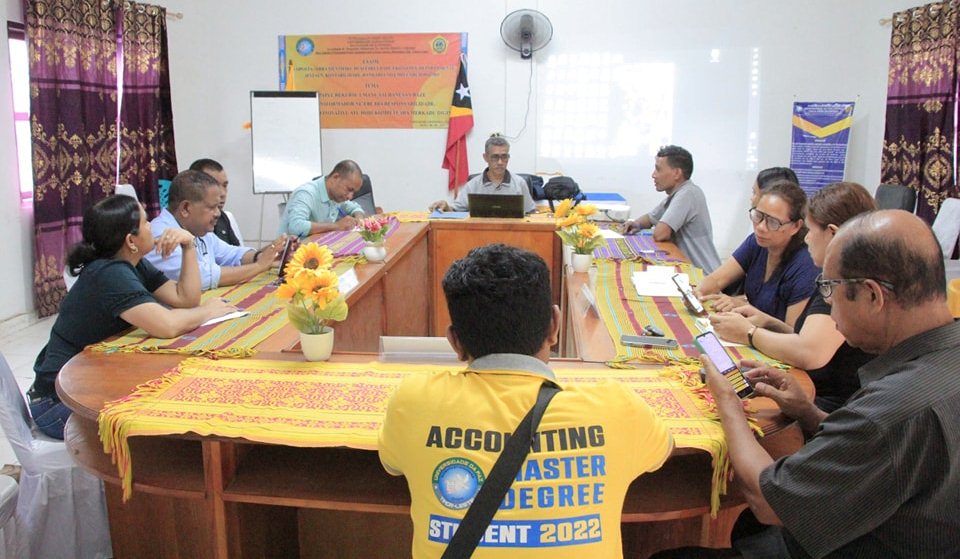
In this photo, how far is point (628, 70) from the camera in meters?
5.74

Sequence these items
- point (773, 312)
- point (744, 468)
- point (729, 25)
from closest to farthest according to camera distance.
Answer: point (744, 468) < point (773, 312) < point (729, 25)

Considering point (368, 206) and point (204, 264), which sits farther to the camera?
point (368, 206)

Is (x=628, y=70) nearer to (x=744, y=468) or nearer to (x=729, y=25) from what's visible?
(x=729, y=25)

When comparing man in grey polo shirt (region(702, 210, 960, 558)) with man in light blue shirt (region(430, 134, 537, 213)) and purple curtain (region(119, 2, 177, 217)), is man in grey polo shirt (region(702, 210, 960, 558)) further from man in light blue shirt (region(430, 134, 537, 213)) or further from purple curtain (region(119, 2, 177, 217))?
purple curtain (region(119, 2, 177, 217))

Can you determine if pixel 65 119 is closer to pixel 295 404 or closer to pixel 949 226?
pixel 295 404

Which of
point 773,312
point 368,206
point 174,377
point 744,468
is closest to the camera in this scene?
point 744,468

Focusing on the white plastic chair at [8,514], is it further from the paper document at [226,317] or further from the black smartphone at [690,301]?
the black smartphone at [690,301]

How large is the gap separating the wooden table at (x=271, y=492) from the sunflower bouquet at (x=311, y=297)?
0.12 m

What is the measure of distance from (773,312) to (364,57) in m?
4.52

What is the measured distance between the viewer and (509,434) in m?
1.03

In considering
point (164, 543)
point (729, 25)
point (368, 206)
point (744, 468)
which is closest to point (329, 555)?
point (164, 543)

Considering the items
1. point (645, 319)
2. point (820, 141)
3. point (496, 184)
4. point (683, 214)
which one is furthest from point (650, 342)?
point (820, 141)

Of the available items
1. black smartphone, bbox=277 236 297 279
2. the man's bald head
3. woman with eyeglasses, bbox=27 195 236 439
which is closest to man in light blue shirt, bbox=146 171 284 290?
black smartphone, bbox=277 236 297 279

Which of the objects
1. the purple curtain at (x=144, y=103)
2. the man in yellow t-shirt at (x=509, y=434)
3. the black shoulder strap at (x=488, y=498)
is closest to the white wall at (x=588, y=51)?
the purple curtain at (x=144, y=103)
